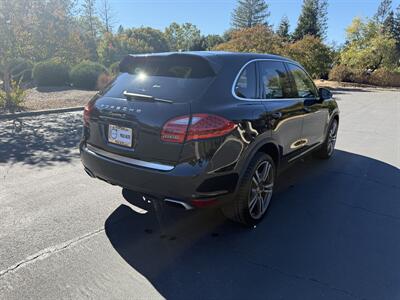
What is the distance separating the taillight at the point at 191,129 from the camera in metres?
2.68

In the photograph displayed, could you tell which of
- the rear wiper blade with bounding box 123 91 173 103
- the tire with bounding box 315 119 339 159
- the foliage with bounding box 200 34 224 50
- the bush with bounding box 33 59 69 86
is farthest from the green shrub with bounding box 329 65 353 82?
the rear wiper blade with bounding box 123 91 173 103

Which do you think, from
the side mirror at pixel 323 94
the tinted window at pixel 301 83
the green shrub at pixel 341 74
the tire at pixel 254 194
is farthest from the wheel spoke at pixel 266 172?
the green shrub at pixel 341 74

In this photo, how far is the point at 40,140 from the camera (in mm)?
6500

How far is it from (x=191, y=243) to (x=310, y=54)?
2661cm

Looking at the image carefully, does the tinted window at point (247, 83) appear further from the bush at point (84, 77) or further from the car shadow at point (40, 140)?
the bush at point (84, 77)

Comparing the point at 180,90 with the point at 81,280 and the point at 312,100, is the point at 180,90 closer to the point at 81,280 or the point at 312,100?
the point at 81,280

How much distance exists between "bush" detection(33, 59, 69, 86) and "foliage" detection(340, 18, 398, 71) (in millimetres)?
31408

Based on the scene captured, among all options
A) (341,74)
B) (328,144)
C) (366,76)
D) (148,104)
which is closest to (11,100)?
(148,104)

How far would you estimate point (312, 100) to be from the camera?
464 cm

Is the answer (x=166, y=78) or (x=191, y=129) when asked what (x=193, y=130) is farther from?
(x=166, y=78)

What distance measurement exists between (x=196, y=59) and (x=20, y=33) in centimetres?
872

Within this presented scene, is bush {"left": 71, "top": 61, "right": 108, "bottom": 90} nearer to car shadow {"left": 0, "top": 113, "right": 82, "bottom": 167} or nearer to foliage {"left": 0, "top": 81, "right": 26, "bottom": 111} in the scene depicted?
foliage {"left": 0, "top": 81, "right": 26, "bottom": 111}

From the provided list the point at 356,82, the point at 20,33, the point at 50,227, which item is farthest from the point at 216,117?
the point at 356,82

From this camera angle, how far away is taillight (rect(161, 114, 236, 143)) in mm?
2684
